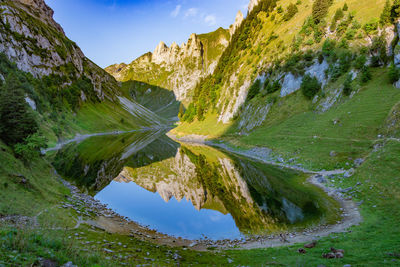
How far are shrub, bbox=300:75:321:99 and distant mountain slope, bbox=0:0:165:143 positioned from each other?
80148 mm

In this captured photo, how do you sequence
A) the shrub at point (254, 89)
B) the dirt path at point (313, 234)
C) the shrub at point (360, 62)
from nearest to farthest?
the dirt path at point (313, 234) < the shrub at point (360, 62) < the shrub at point (254, 89)

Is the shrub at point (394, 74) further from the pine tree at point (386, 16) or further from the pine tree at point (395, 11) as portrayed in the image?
the pine tree at point (386, 16)

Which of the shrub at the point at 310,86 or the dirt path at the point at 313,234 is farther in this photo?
the shrub at the point at 310,86

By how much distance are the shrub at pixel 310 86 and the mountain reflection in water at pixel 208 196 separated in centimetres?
2883

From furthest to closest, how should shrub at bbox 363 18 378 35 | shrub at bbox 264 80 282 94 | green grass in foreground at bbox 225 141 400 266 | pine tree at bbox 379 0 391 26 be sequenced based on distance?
1. shrub at bbox 264 80 282 94
2. shrub at bbox 363 18 378 35
3. pine tree at bbox 379 0 391 26
4. green grass in foreground at bbox 225 141 400 266

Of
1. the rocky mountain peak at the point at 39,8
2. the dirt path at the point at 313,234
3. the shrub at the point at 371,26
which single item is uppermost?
the rocky mountain peak at the point at 39,8

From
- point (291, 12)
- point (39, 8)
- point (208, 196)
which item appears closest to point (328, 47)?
point (291, 12)

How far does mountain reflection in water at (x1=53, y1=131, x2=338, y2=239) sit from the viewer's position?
20891 mm

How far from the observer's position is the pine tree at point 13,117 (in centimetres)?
2466

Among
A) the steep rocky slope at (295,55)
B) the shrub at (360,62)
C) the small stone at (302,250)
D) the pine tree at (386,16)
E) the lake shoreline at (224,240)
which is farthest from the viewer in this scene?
the steep rocky slope at (295,55)

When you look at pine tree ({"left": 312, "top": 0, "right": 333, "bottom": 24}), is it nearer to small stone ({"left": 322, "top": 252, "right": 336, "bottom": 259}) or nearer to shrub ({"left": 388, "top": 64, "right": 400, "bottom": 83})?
shrub ({"left": 388, "top": 64, "right": 400, "bottom": 83})

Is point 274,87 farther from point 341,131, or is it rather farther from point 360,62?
point 341,131

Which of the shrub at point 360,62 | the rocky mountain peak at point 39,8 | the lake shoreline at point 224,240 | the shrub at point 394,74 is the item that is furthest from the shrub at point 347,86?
the rocky mountain peak at point 39,8

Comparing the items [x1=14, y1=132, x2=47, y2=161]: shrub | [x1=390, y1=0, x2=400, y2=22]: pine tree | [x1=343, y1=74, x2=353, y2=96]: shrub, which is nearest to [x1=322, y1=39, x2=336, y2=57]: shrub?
[x1=390, y1=0, x2=400, y2=22]: pine tree
